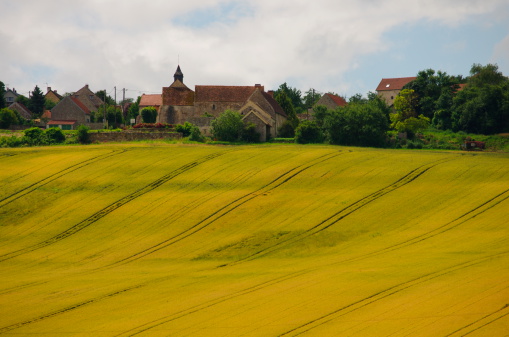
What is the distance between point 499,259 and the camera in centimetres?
3447

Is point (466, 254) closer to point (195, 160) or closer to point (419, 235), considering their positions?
point (419, 235)

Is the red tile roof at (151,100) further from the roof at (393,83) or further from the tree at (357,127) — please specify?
the tree at (357,127)

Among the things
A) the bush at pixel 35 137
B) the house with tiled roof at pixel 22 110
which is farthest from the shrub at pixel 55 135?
the house with tiled roof at pixel 22 110

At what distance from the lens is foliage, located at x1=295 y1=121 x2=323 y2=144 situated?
9131 centimetres

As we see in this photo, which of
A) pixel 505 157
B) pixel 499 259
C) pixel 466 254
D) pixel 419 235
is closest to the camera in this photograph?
pixel 499 259

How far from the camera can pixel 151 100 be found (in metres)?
182

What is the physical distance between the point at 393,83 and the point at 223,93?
64969 mm

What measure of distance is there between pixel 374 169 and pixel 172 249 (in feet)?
79.4

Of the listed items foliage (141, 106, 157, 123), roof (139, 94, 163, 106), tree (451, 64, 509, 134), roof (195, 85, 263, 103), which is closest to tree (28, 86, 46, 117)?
roof (139, 94, 163, 106)

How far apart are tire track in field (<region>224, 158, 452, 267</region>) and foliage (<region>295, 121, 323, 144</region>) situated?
2855cm

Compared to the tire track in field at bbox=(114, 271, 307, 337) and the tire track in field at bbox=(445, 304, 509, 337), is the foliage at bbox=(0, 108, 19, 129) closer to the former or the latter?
the tire track in field at bbox=(114, 271, 307, 337)

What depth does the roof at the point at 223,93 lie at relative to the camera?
117812 mm

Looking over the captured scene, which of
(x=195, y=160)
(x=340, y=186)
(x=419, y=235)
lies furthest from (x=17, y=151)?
(x=419, y=235)

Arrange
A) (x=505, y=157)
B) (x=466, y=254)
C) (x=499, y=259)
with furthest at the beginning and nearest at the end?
(x=505, y=157)
(x=466, y=254)
(x=499, y=259)
